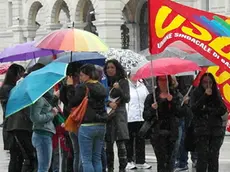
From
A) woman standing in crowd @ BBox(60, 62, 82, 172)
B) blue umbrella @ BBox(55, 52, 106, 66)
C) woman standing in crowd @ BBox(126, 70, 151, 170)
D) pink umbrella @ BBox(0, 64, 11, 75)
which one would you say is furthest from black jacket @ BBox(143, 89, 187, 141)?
pink umbrella @ BBox(0, 64, 11, 75)

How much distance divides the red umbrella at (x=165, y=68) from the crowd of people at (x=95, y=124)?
125mm

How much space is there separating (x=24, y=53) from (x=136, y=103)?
214 centimetres

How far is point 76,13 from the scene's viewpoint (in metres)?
42.2

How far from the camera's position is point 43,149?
12.5 m

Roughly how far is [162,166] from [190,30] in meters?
1.94

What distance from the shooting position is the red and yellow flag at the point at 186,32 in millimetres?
12266

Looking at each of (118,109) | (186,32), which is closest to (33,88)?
(186,32)

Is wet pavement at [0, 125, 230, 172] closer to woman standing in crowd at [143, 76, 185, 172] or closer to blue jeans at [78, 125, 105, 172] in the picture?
woman standing in crowd at [143, 76, 185, 172]

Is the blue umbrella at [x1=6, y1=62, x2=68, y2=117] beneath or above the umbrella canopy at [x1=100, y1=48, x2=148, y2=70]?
above

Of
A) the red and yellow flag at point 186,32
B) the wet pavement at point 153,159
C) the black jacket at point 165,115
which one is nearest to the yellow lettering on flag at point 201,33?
the red and yellow flag at point 186,32

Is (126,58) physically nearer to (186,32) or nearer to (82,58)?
(82,58)

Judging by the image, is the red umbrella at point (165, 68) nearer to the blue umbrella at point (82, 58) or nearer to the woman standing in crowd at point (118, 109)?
the woman standing in crowd at point (118, 109)

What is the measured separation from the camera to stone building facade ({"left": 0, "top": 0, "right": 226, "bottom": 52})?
39938 mm

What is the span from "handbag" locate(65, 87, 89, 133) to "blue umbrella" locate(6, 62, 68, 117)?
1.88 ft
